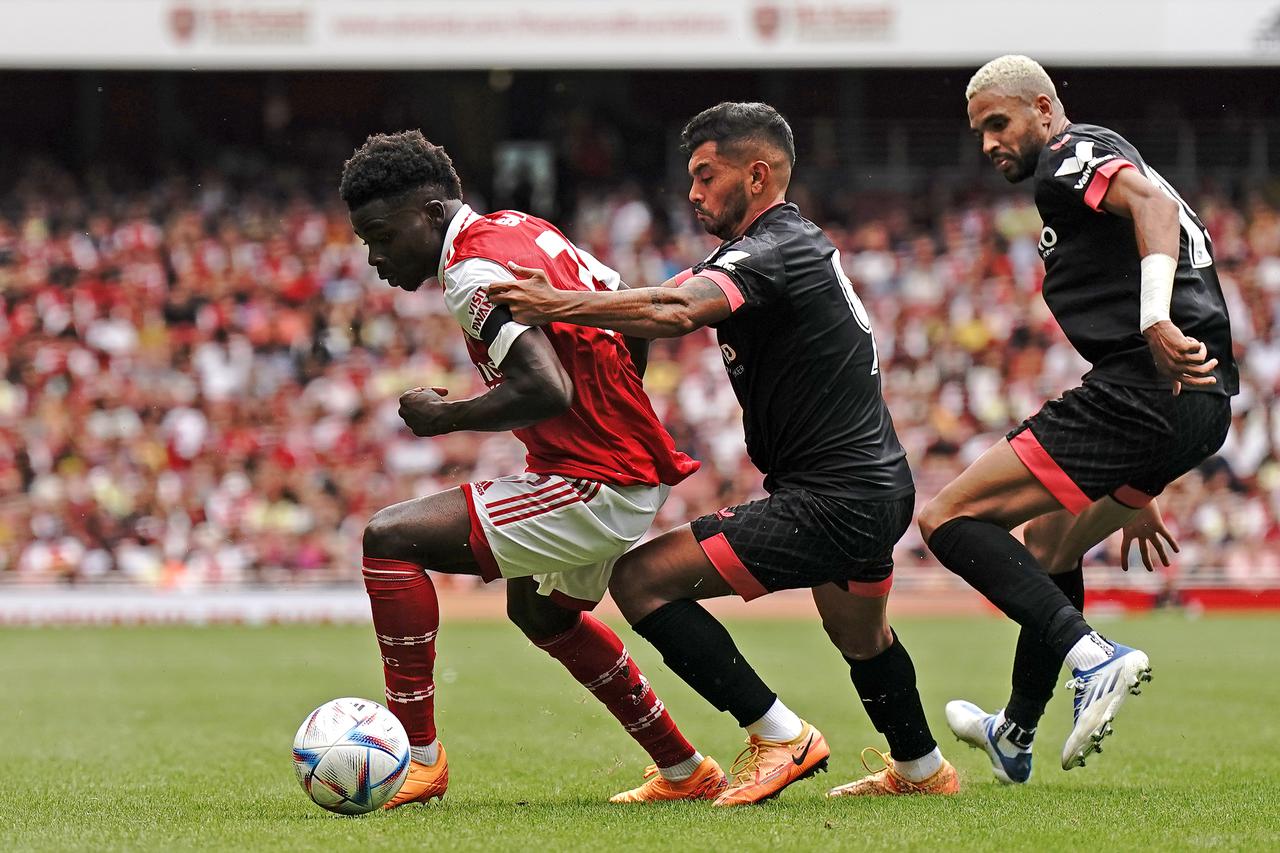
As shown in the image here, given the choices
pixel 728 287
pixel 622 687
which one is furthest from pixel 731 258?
pixel 622 687

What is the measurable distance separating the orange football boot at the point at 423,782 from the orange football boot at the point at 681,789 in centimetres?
59

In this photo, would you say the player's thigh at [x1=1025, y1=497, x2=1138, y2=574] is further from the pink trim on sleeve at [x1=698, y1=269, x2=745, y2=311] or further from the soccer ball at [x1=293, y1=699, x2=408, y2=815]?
the soccer ball at [x1=293, y1=699, x2=408, y2=815]

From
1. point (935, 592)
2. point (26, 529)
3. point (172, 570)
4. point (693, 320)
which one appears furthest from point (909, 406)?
point (693, 320)

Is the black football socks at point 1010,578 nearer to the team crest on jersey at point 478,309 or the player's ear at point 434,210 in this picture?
the team crest on jersey at point 478,309

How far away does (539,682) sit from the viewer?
1108 centimetres

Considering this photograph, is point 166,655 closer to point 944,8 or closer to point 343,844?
point 343,844

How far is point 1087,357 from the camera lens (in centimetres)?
568

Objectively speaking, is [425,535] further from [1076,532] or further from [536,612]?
[1076,532]

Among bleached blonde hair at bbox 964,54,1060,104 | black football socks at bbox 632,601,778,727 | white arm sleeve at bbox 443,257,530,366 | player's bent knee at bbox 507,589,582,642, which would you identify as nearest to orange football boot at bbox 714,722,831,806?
black football socks at bbox 632,601,778,727

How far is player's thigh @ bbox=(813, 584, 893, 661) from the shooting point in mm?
5668

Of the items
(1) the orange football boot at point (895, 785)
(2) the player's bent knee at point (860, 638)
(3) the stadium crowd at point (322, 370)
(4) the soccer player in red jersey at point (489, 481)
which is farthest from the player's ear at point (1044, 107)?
(3) the stadium crowd at point (322, 370)

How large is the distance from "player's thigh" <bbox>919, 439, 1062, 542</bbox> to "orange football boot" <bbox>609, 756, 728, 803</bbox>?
1.11m

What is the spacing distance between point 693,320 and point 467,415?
745 millimetres

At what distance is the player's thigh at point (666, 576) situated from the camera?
5.26 meters
